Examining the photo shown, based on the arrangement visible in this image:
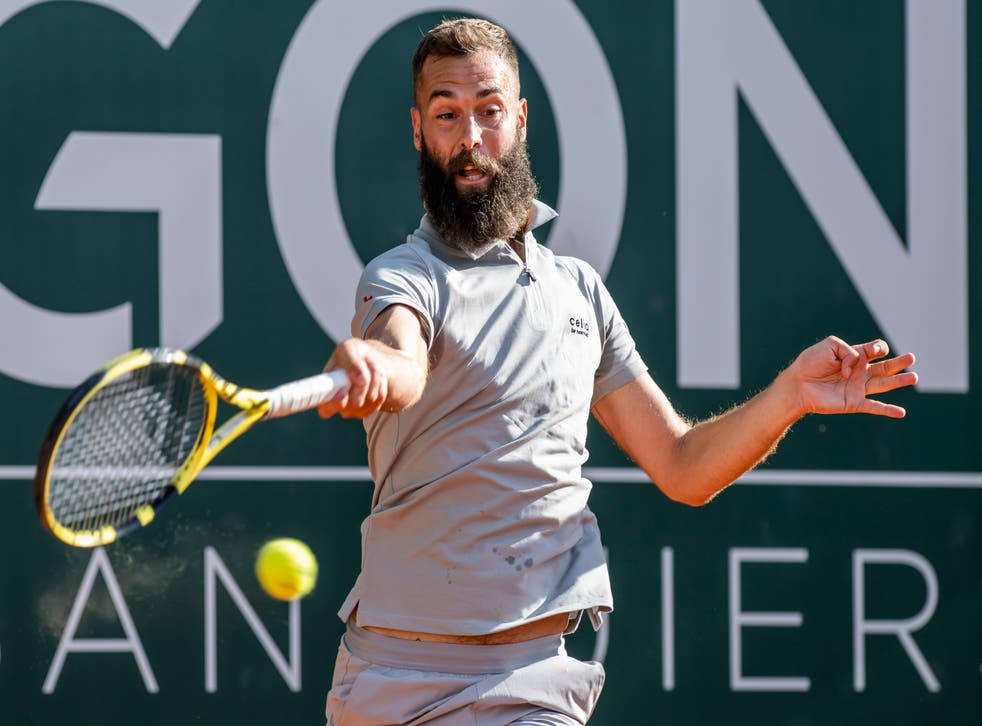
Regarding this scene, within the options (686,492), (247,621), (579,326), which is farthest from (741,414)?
(247,621)

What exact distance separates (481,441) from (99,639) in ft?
6.04

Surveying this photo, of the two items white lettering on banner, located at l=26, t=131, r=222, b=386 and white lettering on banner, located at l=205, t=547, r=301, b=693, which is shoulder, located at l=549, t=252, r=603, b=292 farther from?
white lettering on banner, located at l=205, t=547, r=301, b=693

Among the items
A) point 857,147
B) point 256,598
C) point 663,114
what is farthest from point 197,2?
point 857,147

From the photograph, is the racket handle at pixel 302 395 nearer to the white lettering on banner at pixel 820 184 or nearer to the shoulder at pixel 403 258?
the shoulder at pixel 403 258

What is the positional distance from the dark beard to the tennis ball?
1414 mm

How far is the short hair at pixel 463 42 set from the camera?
276 centimetres

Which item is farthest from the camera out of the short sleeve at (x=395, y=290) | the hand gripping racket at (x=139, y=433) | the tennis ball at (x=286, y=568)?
the tennis ball at (x=286, y=568)

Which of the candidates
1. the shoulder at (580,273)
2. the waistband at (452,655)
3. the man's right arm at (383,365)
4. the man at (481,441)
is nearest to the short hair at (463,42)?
the man at (481,441)

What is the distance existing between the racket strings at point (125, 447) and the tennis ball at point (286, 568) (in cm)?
151

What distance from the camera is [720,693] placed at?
408cm

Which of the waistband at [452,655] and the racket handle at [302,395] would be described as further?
the waistband at [452,655]

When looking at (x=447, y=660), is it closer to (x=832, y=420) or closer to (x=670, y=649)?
(x=670, y=649)

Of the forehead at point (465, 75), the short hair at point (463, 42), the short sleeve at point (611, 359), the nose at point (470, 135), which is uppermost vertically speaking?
the short hair at point (463, 42)

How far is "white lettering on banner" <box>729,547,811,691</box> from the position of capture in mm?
4082
